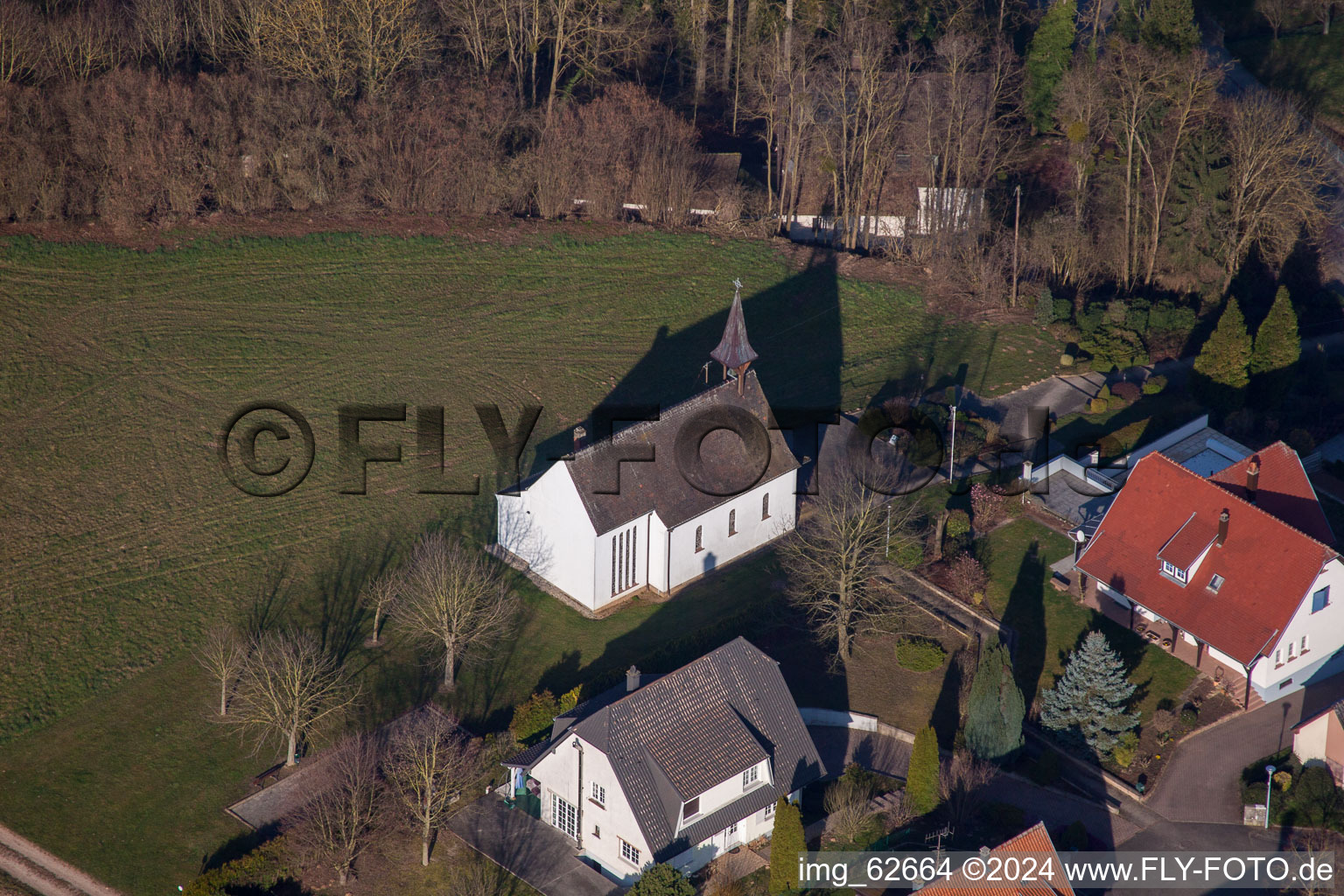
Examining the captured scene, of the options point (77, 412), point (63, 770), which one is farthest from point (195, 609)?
point (77, 412)

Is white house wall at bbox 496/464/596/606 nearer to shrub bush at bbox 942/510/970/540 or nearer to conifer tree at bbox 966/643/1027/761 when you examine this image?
shrub bush at bbox 942/510/970/540

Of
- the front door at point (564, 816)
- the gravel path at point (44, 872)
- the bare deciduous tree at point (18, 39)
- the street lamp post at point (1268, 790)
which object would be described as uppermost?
the bare deciduous tree at point (18, 39)

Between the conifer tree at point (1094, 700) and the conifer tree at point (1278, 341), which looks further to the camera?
the conifer tree at point (1278, 341)

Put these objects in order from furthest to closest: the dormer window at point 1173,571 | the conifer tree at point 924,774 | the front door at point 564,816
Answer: the dormer window at point 1173,571, the front door at point 564,816, the conifer tree at point 924,774

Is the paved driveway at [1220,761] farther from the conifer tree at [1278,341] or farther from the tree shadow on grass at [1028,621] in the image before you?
the conifer tree at [1278,341]

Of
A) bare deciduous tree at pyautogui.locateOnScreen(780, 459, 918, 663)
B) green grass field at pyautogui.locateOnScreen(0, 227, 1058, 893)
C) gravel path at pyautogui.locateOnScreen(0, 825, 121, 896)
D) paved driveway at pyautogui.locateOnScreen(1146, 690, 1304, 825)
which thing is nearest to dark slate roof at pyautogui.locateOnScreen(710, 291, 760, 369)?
bare deciduous tree at pyautogui.locateOnScreen(780, 459, 918, 663)

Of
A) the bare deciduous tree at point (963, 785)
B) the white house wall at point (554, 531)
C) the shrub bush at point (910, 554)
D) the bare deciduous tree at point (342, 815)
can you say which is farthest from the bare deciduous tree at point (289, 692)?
the shrub bush at point (910, 554)

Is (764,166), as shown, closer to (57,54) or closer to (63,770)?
(57,54)

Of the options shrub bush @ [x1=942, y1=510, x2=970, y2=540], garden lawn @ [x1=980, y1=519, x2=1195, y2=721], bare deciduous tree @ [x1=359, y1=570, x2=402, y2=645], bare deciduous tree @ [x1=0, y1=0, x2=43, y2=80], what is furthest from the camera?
bare deciduous tree @ [x1=0, y1=0, x2=43, y2=80]
